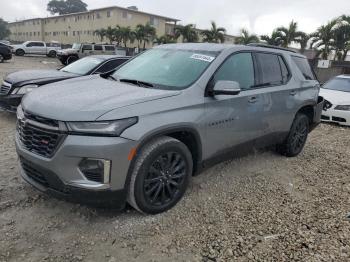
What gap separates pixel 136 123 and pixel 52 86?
1.39 m

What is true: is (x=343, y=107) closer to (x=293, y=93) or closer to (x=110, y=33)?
(x=293, y=93)

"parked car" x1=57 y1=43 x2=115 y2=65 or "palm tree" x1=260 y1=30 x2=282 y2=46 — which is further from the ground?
"palm tree" x1=260 y1=30 x2=282 y2=46

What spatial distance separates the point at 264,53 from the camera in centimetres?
468

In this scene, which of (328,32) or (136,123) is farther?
(328,32)

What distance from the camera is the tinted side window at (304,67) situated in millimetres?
5374

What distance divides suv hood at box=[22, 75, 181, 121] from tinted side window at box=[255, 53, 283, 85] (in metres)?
1.63

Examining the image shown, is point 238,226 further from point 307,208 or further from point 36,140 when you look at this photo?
point 36,140

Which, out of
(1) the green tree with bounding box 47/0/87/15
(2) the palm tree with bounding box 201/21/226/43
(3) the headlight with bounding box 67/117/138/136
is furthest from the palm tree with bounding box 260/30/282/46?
(1) the green tree with bounding box 47/0/87/15

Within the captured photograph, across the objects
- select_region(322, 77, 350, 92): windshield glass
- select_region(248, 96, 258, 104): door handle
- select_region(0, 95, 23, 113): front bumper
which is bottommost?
select_region(0, 95, 23, 113): front bumper

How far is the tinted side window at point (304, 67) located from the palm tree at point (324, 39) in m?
25.2

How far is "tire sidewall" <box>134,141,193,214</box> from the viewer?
3.11 meters

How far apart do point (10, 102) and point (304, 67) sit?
215 inches

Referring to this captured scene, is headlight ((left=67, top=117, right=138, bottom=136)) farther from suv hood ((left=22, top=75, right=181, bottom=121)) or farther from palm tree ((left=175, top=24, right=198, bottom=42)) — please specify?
palm tree ((left=175, top=24, right=198, bottom=42))

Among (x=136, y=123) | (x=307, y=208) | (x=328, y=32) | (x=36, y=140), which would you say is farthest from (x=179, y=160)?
(x=328, y=32)
